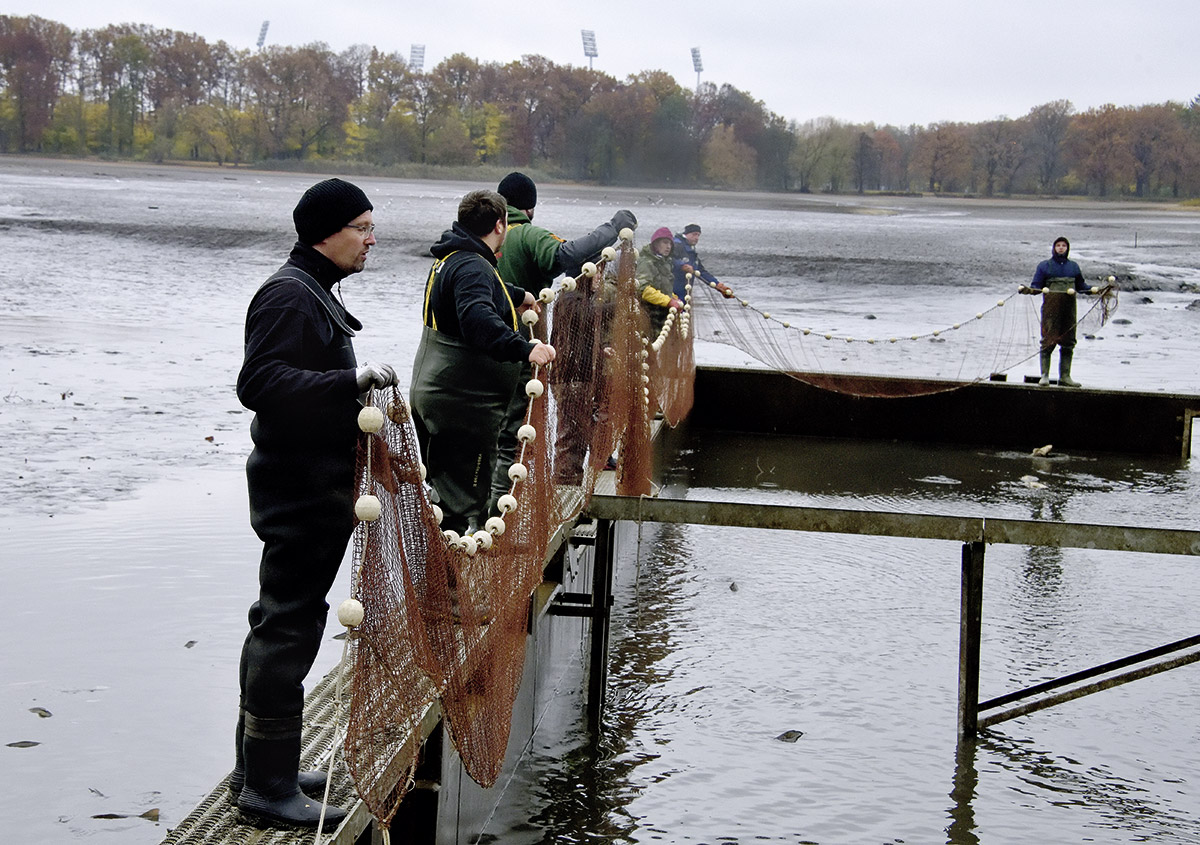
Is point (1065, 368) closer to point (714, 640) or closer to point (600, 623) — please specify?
point (714, 640)

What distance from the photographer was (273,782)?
3.77m

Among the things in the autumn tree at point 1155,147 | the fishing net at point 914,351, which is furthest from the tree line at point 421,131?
the fishing net at point 914,351

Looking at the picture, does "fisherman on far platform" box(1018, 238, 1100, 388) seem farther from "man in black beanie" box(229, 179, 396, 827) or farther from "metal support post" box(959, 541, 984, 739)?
"man in black beanie" box(229, 179, 396, 827)

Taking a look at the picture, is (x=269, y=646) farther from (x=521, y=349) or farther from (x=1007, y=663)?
(x=1007, y=663)

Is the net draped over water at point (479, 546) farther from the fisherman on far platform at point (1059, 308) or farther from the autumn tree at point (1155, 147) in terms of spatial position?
the autumn tree at point (1155, 147)

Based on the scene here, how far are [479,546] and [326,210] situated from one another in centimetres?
164

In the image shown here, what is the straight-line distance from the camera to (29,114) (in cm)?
13625

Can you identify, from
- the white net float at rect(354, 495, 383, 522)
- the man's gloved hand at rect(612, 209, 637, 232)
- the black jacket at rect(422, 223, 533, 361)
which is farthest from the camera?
the man's gloved hand at rect(612, 209, 637, 232)

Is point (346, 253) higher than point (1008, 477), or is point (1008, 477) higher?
point (346, 253)

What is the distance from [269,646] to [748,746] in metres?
3.72

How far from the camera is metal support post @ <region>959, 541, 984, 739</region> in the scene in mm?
6824

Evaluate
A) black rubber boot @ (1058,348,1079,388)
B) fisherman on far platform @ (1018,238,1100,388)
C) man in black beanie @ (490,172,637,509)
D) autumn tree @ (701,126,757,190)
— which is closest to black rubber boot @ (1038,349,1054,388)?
fisherman on far platform @ (1018,238,1100,388)

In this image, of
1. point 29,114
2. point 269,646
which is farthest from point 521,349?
point 29,114

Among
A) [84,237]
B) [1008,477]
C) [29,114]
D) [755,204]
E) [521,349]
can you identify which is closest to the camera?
[521,349]
